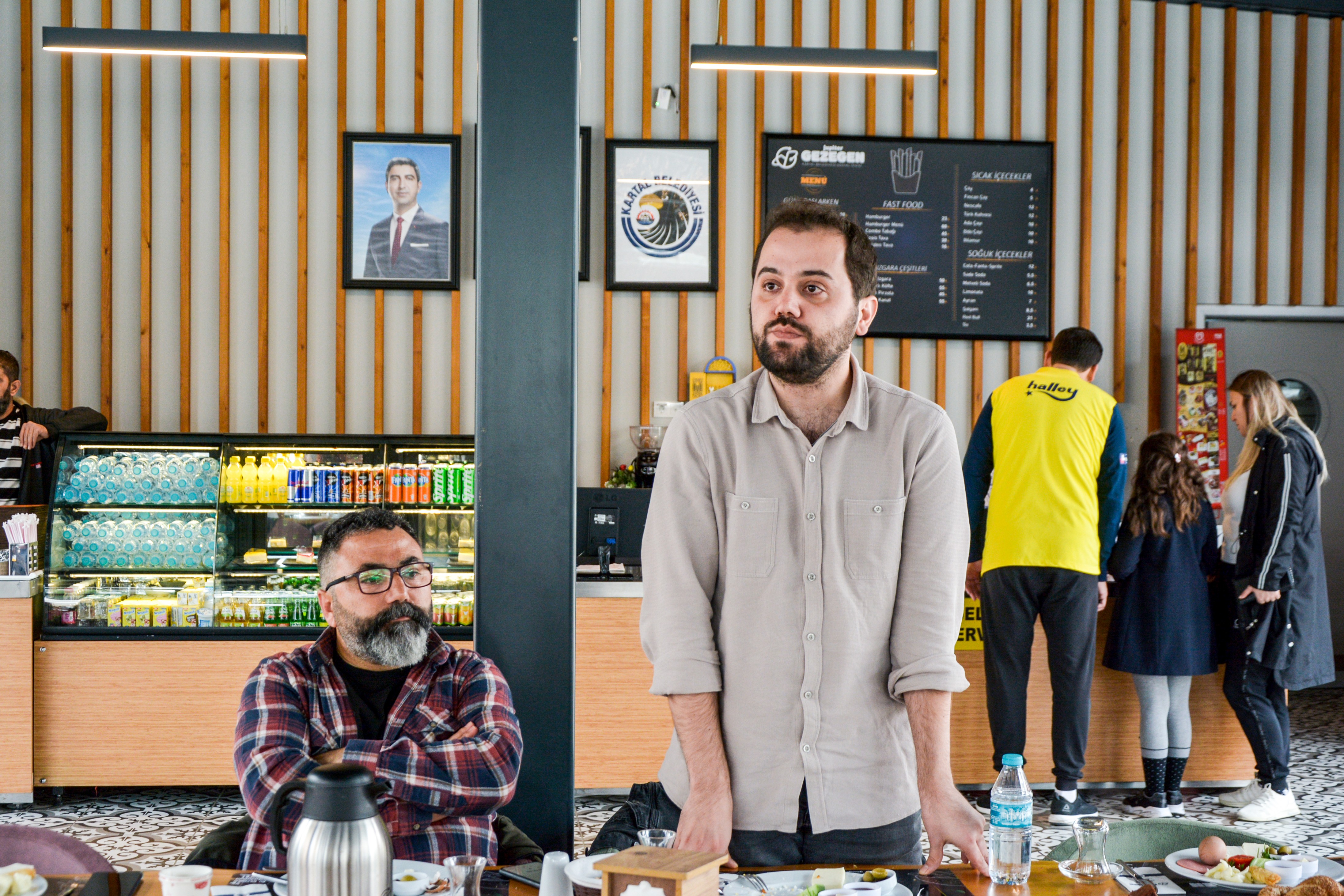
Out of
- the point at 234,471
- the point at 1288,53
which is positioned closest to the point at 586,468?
the point at 234,471

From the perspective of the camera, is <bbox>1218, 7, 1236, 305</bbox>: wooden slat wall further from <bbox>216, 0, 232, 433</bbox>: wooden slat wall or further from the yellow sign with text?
<bbox>216, 0, 232, 433</bbox>: wooden slat wall

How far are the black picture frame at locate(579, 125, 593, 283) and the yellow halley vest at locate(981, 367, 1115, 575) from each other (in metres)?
2.62

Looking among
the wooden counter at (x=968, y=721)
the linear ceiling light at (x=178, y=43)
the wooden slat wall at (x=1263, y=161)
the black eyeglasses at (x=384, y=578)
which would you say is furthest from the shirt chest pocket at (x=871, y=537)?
the wooden slat wall at (x=1263, y=161)

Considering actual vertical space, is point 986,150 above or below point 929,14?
below

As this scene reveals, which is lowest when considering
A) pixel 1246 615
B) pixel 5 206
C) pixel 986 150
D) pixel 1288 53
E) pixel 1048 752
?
pixel 1048 752

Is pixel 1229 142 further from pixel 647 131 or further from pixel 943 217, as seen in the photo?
pixel 647 131

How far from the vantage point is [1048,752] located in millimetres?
4676

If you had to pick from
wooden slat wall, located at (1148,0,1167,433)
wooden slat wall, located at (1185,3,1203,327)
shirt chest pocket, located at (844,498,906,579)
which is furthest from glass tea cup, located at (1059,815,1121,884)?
wooden slat wall, located at (1185,3,1203,327)

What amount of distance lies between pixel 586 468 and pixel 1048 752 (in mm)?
2841

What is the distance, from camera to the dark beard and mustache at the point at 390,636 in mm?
2367

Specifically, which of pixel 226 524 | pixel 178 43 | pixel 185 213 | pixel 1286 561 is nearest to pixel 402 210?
pixel 185 213

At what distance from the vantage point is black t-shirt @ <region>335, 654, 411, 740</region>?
7.73ft

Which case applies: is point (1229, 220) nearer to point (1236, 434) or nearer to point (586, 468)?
point (1236, 434)

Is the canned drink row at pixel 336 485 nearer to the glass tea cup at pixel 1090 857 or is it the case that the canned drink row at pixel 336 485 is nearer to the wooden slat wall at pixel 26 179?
the wooden slat wall at pixel 26 179
